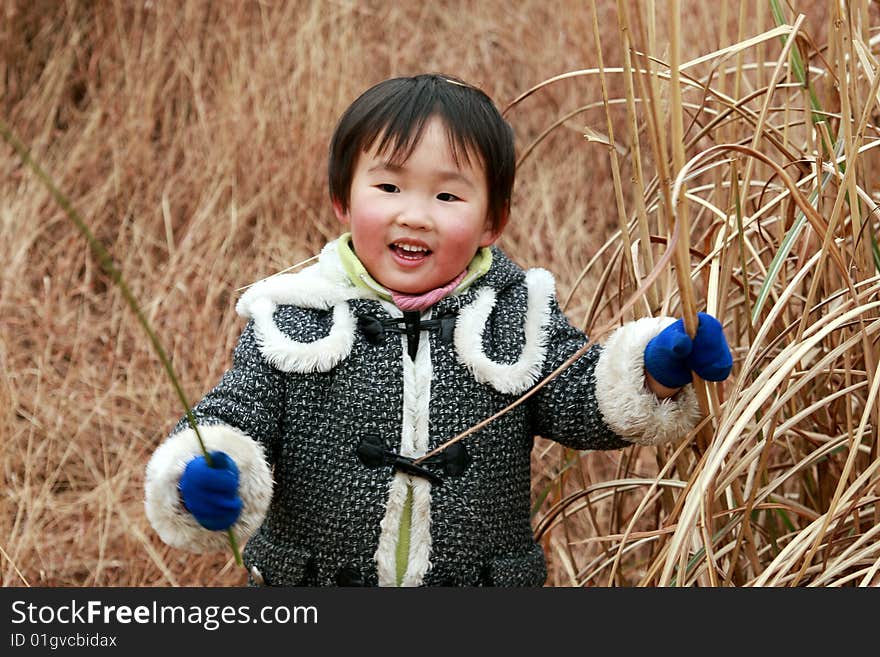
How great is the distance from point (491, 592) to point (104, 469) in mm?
1074

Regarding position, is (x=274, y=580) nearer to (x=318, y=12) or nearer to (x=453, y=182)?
(x=453, y=182)

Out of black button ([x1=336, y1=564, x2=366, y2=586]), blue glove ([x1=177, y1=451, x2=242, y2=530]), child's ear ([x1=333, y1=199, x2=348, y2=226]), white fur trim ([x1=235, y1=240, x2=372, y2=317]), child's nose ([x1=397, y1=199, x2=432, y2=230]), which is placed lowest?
black button ([x1=336, y1=564, x2=366, y2=586])

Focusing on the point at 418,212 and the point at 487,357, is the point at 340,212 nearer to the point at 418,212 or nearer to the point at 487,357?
the point at 418,212

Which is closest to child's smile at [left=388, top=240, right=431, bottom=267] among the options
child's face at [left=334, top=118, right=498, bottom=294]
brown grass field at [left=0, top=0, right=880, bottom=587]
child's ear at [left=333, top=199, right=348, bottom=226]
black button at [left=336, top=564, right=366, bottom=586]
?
child's face at [left=334, top=118, right=498, bottom=294]

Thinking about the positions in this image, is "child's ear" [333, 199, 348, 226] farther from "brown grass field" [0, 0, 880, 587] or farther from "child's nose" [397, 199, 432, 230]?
"brown grass field" [0, 0, 880, 587]

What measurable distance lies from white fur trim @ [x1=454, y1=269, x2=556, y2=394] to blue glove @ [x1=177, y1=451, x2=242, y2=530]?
0.29m

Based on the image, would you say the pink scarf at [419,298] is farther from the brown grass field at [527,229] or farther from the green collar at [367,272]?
the brown grass field at [527,229]

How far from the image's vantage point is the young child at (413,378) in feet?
4.12

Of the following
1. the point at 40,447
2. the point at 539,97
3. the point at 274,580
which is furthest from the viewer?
the point at 539,97

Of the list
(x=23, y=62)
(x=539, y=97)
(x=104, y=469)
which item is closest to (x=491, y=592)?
(x=104, y=469)

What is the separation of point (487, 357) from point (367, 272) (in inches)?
6.4

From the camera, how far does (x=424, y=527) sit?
4.17 feet

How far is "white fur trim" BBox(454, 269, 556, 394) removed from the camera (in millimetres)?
1274

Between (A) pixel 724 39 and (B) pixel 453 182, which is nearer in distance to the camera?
(B) pixel 453 182
